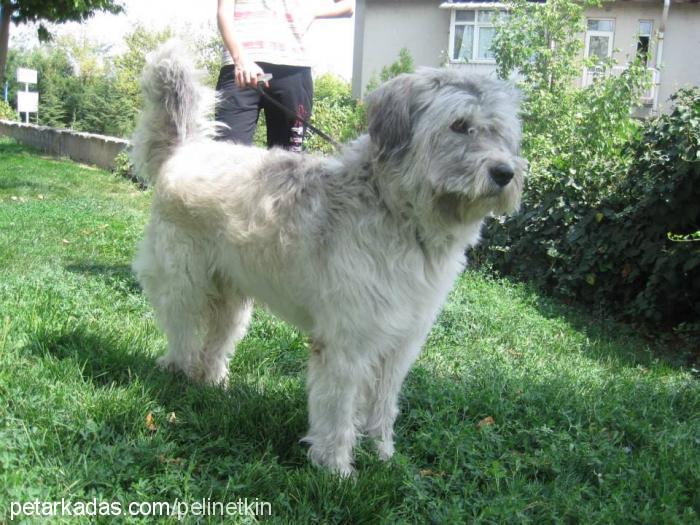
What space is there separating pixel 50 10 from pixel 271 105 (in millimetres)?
11743

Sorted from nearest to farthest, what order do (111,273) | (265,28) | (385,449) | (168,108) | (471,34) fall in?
(385,449) → (168,108) → (265,28) → (111,273) → (471,34)

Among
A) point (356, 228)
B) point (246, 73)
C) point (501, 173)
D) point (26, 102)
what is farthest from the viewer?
point (26, 102)

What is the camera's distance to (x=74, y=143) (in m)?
17.3

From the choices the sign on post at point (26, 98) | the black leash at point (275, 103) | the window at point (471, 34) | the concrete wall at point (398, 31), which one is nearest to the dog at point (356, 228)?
the black leash at point (275, 103)

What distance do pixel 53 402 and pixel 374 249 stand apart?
165 centimetres

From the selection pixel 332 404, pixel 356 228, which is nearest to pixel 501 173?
pixel 356 228

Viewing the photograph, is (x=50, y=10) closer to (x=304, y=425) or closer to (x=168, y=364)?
(x=168, y=364)

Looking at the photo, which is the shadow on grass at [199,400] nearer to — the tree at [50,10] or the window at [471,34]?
the tree at [50,10]

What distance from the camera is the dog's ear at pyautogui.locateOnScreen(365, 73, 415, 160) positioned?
2854 millimetres

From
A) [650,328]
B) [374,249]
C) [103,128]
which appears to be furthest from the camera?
[103,128]

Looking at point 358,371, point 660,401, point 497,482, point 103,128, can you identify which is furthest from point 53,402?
point 103,128

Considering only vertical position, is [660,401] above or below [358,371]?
below

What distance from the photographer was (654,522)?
2.82m

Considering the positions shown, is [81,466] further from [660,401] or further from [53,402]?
[660,401]
